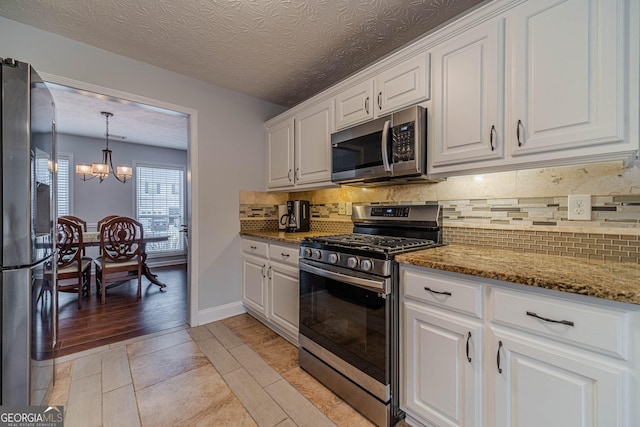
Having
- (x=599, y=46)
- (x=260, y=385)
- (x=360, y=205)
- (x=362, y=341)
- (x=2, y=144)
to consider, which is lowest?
(x=260, y=385)

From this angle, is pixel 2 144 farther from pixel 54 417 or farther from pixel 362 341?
pixel 362 341

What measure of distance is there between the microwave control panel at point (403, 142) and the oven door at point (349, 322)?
75 cm

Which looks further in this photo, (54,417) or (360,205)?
(360,205)

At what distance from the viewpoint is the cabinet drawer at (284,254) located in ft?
6.94

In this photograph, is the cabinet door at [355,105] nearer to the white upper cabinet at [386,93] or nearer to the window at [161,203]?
the white upper cabinet at [386,93]

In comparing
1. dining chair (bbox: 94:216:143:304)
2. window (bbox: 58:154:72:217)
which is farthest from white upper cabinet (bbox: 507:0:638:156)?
window (bbox: 58:154:72:217)

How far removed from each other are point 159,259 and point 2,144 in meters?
A: 4.72

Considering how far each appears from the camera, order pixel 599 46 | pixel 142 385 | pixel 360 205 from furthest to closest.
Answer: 1. pixel 360 205
2. pixel 142 385
3. pixel 599 46

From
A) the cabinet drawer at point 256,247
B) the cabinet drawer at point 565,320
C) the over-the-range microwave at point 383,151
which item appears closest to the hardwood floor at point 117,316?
the cabinet drawer at point 256,247

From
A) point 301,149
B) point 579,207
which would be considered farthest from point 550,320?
point 301,149

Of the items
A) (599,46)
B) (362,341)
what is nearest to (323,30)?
(599,46)

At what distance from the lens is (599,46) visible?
105cm

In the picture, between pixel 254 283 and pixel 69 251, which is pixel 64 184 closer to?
pixel 69 251

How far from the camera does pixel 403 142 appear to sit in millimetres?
1646
